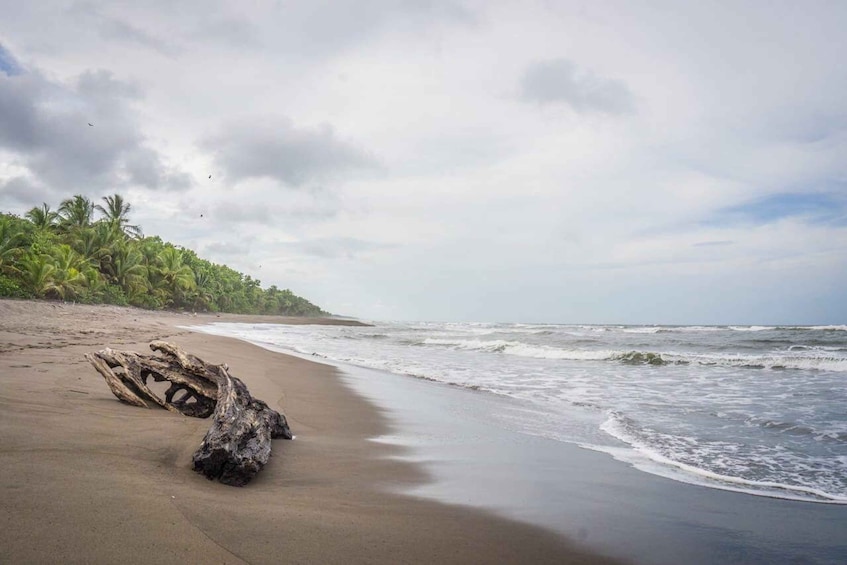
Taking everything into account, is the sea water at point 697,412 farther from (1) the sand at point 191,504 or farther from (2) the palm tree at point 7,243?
(2) the palm tree at point 7,243

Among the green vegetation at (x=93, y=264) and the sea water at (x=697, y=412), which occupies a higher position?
the green vegetation at (x=93, y=264)

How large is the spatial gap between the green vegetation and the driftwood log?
2998cm

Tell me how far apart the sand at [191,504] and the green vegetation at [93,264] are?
30576 mm

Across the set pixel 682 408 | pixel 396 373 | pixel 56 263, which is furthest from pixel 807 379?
pixel 56 263

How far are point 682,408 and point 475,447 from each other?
5339mm

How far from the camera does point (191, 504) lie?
10.5 feet

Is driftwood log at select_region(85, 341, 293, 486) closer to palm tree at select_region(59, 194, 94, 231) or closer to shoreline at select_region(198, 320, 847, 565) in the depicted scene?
shoreline at select_region(198, 320, 847, 565)

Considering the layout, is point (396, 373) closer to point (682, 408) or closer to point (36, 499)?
point (682, 408)

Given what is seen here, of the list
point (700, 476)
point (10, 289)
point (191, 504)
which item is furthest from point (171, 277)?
point (700, 476)

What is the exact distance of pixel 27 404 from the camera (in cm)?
516

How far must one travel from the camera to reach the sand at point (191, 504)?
2.62 metres

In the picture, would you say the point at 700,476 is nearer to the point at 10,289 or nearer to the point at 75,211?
the point at 10,289

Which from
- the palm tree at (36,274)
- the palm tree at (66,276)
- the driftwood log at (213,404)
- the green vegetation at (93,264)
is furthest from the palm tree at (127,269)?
the driftwood log at (213,404)

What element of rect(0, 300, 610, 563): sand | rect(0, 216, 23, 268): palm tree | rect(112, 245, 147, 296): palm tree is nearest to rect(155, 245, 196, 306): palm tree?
rect(112, 245, 147, 296): palm tree
